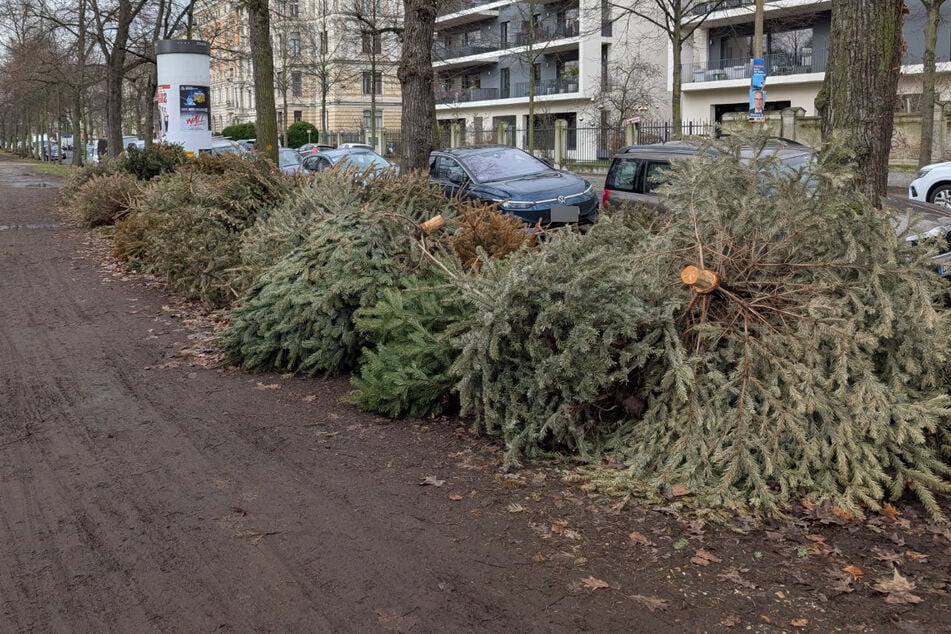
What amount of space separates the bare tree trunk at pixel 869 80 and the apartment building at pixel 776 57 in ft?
102

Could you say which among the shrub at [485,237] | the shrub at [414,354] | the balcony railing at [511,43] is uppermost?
the balcony railing at [511,43]

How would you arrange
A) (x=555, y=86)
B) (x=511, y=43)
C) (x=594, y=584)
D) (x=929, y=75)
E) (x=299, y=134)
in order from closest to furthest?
(x=594, y=584) < (x=929, y=75) < (x=555, y=86) < (x=511, y=43) < (x=299, y=134)

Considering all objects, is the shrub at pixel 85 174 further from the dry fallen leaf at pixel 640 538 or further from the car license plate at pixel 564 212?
the dry fallen leaf at pixel 640 538

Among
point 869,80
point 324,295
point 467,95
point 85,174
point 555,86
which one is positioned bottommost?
point 324,295

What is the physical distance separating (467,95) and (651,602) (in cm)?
5893

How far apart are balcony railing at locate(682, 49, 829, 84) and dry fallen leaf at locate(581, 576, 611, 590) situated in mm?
39561

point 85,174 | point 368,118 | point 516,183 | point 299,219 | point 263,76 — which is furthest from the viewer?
point 368,118

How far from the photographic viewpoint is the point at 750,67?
132 feet

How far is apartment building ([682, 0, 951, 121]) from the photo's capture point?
3781cm

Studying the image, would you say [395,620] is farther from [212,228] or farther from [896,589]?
[212,228]

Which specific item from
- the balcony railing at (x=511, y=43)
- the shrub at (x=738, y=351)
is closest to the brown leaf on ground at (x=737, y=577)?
the shrub at (x=738, y=351)

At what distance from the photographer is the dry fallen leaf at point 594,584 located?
12.6ft

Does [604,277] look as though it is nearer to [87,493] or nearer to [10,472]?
[87,493]

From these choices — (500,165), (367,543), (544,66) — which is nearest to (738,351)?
(367,543)
